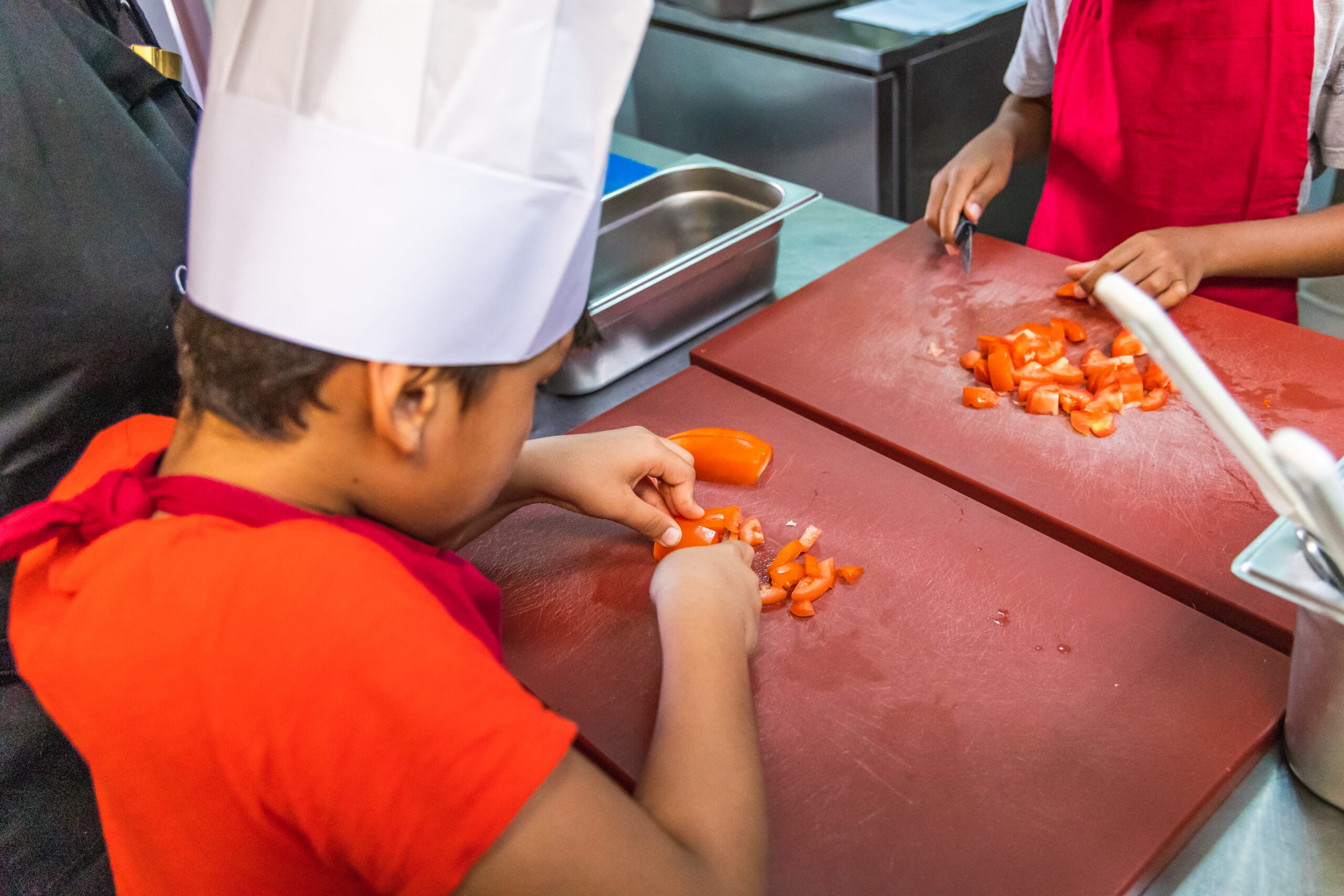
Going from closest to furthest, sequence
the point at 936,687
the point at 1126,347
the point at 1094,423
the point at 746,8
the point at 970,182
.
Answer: the point at 936,687 < the point at 1094,423 < the point at 1126,347 < the point at 970,182 < the point at 746,8

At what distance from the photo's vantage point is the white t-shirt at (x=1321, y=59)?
49.8 inches

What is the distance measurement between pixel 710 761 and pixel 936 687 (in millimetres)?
261

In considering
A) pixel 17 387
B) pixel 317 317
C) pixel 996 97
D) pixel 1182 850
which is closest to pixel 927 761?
pixel 1182 850

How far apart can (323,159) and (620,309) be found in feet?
2.48

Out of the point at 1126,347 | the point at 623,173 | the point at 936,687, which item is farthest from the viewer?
the point at 623,173

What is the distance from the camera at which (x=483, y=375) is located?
26.2 inches

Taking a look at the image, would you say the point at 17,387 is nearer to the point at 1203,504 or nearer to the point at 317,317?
the point at 317,317

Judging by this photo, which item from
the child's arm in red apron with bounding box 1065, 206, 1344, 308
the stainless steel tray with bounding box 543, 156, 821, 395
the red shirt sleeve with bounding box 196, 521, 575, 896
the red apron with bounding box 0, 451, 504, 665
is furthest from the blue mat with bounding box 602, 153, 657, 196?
the red shirt sleeve with bounding box 196, 521, 575, 896

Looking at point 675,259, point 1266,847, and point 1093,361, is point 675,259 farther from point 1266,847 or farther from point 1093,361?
point 1266,847

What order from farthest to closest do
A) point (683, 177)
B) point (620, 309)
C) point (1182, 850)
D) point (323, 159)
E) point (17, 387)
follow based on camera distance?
point (683, 177) → point (620, 309) → point (17, 387) → point (1182, 850) → point (323, 159)

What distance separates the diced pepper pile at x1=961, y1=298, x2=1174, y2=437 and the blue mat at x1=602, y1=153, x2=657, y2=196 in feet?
2.62

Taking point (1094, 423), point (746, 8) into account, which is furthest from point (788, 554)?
point (746, 8)

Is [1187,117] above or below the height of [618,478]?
above

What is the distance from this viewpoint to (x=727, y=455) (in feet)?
3.69
